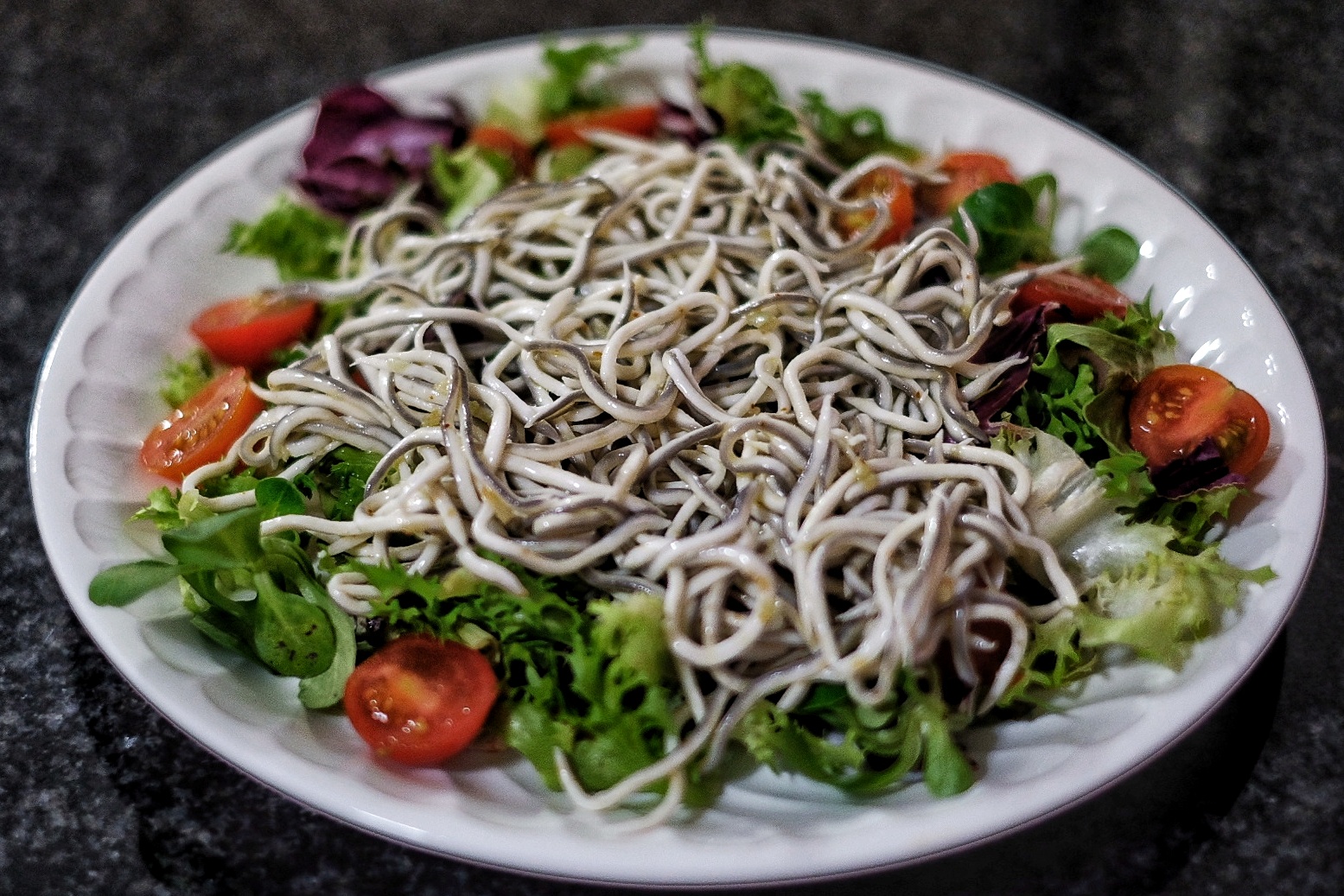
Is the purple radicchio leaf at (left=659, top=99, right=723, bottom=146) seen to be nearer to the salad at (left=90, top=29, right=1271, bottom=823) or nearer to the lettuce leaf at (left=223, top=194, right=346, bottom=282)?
the salad at (left=90, top=29, right=1271, bottom=823)

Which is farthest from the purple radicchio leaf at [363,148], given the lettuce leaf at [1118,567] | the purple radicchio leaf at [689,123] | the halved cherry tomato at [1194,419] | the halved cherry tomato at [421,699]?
the halved cherry tomato at [1194,419]

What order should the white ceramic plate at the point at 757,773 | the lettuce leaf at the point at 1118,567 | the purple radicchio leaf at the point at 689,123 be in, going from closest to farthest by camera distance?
the white ceramic plate at the point at 757,773 → the lettuce leaf at the point at 1118,567 → the purple radicchio leaf at the point at 689,123

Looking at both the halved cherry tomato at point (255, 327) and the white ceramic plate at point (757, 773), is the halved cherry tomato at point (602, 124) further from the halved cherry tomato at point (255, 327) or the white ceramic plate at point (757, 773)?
the halved cherry tomato at point (255, 327)

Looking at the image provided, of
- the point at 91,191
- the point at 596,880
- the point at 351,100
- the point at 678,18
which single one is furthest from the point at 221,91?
the point at 596,880

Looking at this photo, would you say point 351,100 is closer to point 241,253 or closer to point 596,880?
point 241,253

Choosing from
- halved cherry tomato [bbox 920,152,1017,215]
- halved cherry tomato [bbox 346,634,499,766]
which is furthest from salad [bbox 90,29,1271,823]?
halved cherry tomato [bbox 920,152,1017,215]

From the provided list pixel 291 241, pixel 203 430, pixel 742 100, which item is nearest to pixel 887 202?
pixel 742 100
